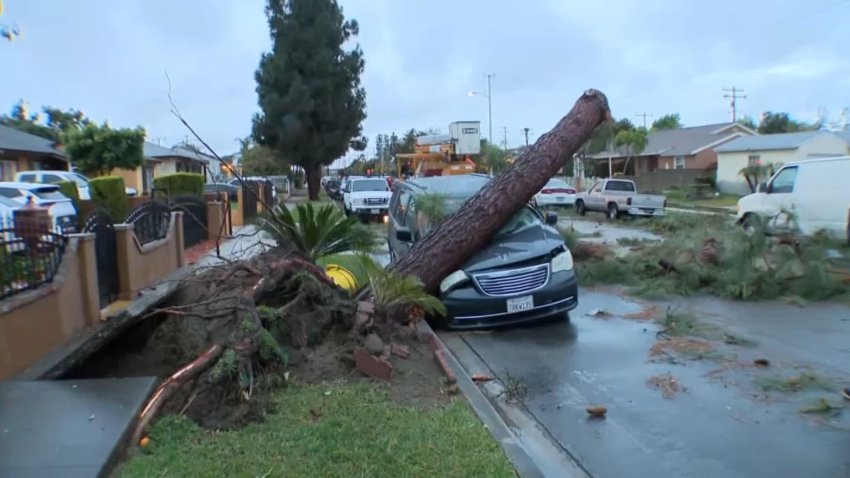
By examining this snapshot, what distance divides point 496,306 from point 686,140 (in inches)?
2172

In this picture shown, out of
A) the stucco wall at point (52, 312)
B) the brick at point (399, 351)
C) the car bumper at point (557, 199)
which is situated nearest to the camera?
the stucco wall at point (52, 312)

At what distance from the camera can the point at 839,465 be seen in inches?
180

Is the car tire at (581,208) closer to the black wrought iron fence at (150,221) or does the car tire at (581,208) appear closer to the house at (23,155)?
the black wrought iron fence at (150,221)

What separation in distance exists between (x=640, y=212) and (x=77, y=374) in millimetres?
21940

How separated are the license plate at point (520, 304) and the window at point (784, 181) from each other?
10019mm

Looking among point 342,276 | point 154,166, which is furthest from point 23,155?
point 342,276

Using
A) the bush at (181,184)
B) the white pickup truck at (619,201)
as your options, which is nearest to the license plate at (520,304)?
the bush at (181,184)

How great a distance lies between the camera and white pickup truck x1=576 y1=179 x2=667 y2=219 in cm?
2542

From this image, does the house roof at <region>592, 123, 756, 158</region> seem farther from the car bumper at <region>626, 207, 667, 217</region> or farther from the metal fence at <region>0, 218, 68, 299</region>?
the metal fence at <region>0, 218, 68, 299</region>

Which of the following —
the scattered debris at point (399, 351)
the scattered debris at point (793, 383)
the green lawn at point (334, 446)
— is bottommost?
the scattered debris at point (793, 383)

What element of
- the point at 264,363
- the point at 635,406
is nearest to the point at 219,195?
the point at 264,363

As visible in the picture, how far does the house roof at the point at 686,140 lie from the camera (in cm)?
5540

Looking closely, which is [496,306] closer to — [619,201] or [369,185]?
[619,201]

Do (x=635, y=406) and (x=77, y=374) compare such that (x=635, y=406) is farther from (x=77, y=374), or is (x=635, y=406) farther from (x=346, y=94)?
(x=346, y=94)
